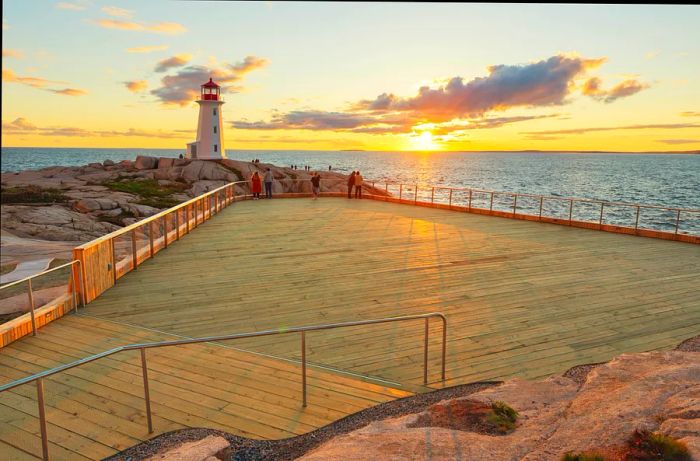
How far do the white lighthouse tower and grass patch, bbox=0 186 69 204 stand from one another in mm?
18976

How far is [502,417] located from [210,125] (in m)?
54.9

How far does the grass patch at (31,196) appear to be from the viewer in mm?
35094

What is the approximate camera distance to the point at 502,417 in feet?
15.6

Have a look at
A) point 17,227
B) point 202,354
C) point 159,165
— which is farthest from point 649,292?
point 159,165

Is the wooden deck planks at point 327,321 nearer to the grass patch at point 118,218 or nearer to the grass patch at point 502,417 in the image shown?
the grass patch at point 502,417

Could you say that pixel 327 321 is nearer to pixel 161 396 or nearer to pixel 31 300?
pixel 161 396

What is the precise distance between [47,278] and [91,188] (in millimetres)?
37799

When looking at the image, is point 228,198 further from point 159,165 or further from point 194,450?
point 159,165

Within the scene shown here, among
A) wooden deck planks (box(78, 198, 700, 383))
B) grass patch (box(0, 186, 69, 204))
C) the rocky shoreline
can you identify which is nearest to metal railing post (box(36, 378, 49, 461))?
wooden deck planks (box(78, 198, 700, 383))

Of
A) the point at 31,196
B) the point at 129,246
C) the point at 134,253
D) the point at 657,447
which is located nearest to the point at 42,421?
the point at 657,447

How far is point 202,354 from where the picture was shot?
6.63 meters

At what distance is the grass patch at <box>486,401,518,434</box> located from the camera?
4605 millimetres

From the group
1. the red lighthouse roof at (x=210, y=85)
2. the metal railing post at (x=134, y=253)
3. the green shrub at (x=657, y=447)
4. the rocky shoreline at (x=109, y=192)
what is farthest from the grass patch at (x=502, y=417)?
the red lighthouse roof at (x=210, y=85)

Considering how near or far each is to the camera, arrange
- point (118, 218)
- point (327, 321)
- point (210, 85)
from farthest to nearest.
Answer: point (210, 85), point (118, 218), point (327, 321)
